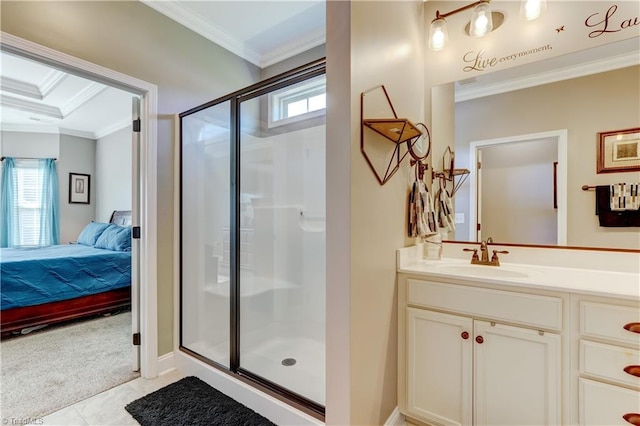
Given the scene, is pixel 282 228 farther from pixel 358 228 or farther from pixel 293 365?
pixel 358 228

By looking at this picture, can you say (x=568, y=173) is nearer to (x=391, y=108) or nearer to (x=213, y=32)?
(x=391, y=108)

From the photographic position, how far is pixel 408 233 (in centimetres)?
A: 177

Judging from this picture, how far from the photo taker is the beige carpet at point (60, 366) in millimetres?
1832

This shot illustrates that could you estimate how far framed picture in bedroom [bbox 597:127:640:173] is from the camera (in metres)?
1.40

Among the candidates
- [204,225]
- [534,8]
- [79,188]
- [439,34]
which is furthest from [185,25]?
[79,188]

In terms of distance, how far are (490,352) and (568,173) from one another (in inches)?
41.0

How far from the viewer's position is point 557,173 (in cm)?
160

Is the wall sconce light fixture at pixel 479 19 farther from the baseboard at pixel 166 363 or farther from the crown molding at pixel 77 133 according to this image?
the crown molding at pixel 77 133

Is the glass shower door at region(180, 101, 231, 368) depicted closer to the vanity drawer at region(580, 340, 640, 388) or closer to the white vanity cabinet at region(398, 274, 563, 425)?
the white vanity cabinet at region(398, 274, 563, 425)

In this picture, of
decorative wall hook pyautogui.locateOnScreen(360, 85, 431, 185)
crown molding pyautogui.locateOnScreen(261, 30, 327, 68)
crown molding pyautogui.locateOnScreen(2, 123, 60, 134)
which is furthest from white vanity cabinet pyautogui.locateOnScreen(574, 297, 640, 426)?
crown molding pyautogui.locateOnScreen(2, 123, 60, 134)

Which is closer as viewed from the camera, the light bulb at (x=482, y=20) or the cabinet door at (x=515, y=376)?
the cabinet door at (x=515, y=376)

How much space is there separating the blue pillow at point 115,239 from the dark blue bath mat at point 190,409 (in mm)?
2509

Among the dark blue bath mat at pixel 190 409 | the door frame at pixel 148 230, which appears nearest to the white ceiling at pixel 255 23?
the door frame at pixel 148 230

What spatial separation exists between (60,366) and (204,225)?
5.08ft
